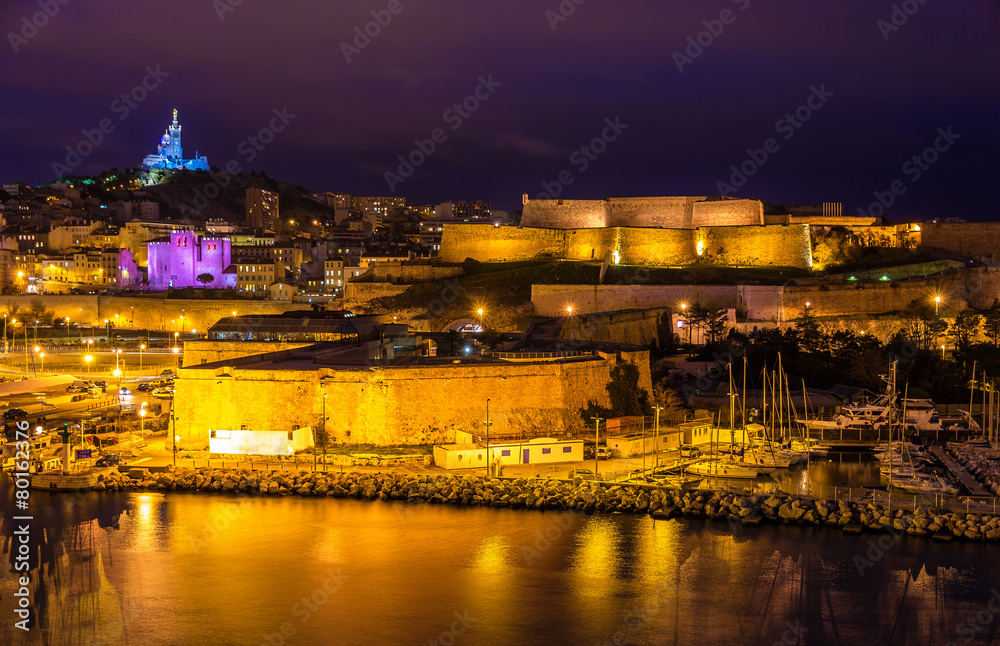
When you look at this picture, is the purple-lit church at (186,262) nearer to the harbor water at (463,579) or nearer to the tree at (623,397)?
the tree at (623,397)

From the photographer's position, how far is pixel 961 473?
1402cm

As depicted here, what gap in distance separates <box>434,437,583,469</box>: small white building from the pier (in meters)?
5.26

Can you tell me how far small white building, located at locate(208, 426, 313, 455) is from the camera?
14250 mm

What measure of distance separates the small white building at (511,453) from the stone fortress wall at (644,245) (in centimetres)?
1762

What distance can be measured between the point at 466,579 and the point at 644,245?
2229 centimetres

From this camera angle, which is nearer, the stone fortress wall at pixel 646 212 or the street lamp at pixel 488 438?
the street lamp at pixel 488 438

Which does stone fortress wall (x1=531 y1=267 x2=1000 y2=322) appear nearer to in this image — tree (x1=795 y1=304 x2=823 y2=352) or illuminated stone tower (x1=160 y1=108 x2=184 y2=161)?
tree (x1=795 y1=304 x2=823 y2=352)

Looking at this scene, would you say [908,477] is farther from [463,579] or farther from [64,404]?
[64,404]

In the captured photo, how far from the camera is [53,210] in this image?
5312cm

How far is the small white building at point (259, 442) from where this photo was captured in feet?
46.8

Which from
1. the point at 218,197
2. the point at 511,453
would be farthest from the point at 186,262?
the point at 511,453

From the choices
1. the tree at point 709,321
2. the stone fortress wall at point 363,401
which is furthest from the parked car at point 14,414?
the tree at point 709,321

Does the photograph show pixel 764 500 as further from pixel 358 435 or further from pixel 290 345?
pixel 290 345

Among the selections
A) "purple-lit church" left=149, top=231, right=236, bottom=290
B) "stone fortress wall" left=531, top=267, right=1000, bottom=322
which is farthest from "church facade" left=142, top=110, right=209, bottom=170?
"stone fortress wall" left=531, top=267, right=1000, bottom=322
